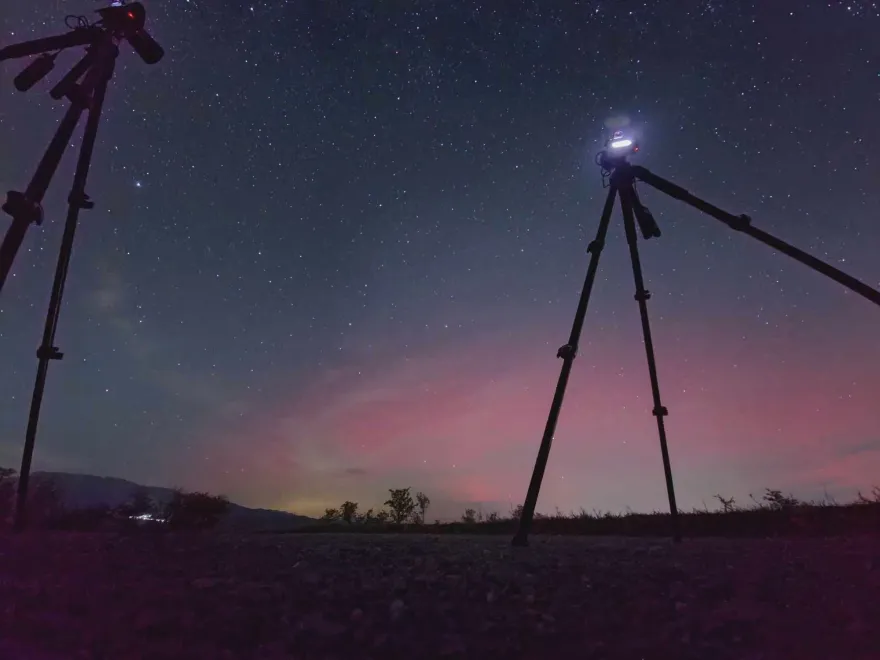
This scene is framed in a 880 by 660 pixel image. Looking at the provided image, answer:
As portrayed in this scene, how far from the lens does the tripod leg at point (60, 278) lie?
309 inches

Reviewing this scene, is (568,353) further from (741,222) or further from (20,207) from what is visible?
(20,207)

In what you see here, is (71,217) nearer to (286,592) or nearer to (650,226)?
(286,592)

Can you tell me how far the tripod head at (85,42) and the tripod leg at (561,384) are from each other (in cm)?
845

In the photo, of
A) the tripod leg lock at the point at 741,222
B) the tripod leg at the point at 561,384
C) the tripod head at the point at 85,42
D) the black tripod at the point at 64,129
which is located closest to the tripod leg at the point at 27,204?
the black tripod at the point at 64,129

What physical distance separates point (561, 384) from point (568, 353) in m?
0.53

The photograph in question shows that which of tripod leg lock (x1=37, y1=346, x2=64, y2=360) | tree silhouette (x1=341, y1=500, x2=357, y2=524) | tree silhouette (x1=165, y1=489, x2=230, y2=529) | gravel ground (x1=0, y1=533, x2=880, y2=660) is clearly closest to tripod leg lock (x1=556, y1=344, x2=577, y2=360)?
gravel ground (x1=0, y1=533, x2=880, y2=660)

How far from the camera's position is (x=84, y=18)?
9391 mm

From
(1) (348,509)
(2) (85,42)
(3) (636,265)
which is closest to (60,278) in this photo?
(2) (85,42)

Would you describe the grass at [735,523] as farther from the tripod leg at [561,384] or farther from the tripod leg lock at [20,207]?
the tripod leg lock at [20,207]

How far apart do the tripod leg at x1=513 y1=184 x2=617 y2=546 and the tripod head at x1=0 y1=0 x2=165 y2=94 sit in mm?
8454

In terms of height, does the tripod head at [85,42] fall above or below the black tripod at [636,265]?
above

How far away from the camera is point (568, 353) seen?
8.84m

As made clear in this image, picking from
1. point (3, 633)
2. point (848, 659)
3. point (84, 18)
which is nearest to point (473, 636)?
point (848, 659)

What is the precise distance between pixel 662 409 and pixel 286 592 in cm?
754
